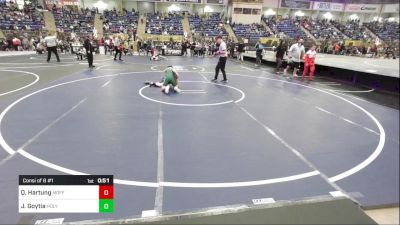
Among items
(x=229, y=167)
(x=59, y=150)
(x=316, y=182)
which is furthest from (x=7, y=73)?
(x=316, y=182)

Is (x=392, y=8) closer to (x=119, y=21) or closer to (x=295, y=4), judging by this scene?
(x=119, y=21)

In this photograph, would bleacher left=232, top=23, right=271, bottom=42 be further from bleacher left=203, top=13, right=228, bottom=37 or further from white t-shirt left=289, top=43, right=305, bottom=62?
white t-shirt left=289, top=43, right=305, bottom=62

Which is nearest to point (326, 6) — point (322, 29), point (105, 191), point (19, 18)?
point (322, 29)

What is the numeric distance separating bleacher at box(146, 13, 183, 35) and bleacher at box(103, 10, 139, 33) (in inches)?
76.2

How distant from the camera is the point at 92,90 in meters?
8.61

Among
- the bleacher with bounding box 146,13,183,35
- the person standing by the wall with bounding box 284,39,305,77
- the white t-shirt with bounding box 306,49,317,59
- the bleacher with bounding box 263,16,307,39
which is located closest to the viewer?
the white t-shirt with bounding box 306,49,317,59

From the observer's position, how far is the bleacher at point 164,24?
33.9m

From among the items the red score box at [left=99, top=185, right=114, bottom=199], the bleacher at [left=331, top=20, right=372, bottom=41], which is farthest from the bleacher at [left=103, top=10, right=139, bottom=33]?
the red score box at [left=99, top=185, right=114, bottom=199]

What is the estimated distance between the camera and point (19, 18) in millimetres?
29031
